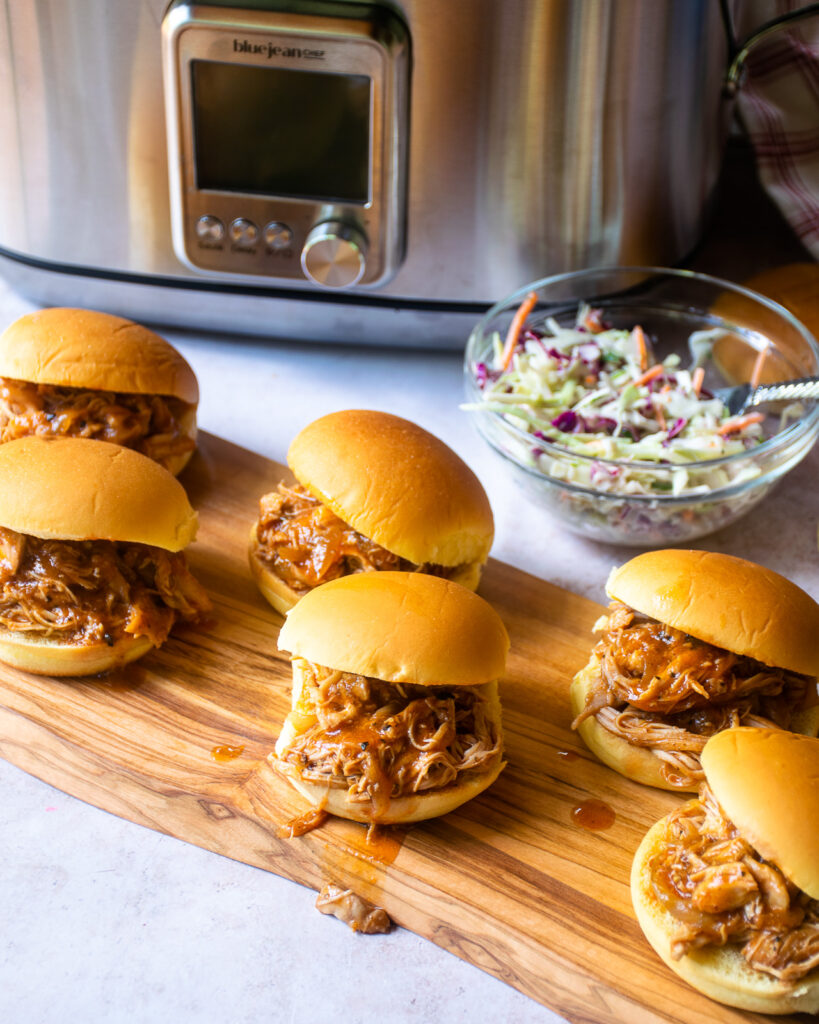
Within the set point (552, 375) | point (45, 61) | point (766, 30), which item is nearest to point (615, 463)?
point (552, 375)

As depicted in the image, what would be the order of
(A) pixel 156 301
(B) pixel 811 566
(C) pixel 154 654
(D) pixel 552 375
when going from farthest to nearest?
(A) pixel 156 301
(D) pixel 552 375
(B) pixel 811 566
(C) pixel 154 654

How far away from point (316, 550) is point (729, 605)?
1037 mm

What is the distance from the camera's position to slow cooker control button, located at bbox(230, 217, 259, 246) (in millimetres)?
3197

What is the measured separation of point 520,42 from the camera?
9.29 feet

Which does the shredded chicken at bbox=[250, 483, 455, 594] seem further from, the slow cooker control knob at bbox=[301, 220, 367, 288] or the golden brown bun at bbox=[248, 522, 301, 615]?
the slow cooker control knob at bbox=[301, 220, 367, 288]

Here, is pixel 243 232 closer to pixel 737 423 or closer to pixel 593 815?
pixel 737 423

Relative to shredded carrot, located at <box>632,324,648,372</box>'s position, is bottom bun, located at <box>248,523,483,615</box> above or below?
below

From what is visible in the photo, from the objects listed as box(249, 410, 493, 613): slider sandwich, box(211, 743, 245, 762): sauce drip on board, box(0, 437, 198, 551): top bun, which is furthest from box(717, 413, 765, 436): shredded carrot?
box(211, 743, 245, 762): sauce drip on board

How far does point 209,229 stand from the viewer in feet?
10.6

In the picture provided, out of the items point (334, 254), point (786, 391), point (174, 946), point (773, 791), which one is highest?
point (334, 254)

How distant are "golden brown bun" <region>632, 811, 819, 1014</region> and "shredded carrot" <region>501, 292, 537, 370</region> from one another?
1745mm

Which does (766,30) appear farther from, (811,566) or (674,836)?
(674,836)

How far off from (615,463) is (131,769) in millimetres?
1403

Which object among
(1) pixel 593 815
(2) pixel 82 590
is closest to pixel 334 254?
(2) pixel 82 590
